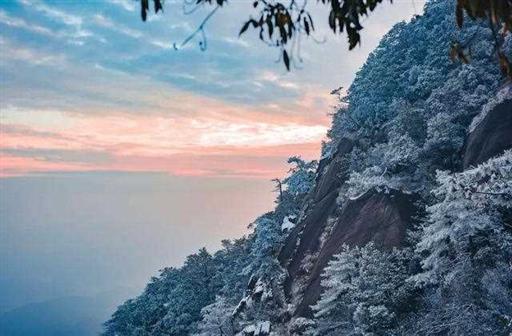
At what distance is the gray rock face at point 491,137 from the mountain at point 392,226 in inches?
4.0

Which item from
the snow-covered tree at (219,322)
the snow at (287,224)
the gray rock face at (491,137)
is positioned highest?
the gray rock face at (491,137)

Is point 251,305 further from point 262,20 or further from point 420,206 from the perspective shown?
point 262,20

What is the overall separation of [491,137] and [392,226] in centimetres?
927

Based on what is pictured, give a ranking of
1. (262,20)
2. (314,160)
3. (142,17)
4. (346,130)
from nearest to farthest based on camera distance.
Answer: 1. (142,17)
2. (262,20)
3. (346,130)
4. (314,160)

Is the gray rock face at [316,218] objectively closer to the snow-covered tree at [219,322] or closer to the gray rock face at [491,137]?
the snow-covered tree at [219,322]

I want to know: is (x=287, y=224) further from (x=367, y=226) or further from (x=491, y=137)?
(x=491, y=137)

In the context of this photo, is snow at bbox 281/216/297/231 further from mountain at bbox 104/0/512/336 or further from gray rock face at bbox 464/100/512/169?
gray rock face at bbox 464/100/512/169

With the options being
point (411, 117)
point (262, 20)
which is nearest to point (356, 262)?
point (411, 117)

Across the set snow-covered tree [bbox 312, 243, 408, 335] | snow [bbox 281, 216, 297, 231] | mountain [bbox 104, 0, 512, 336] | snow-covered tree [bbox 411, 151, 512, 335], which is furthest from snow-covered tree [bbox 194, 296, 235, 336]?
snow-covered tree [bbox 411, 151, 512, 335]

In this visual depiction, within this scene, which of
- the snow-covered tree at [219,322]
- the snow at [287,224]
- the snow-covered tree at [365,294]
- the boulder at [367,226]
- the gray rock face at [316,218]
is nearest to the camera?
the snow-covered tree at [365,294]

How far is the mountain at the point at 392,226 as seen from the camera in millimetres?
23062

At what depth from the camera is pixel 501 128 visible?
32.9 m

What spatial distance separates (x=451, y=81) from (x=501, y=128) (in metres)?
11.6

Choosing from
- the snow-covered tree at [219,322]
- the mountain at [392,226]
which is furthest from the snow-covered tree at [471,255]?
the snow-covered tree at [219,322]
